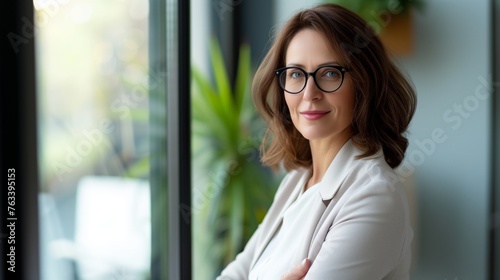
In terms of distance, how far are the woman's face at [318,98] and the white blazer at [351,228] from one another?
3.3 inches

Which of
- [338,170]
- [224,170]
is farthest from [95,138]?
[338,170]

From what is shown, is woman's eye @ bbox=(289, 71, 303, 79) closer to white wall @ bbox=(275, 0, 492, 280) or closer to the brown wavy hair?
→ the brown wavy hair

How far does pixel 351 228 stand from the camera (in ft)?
4.65

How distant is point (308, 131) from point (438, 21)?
1.24 m

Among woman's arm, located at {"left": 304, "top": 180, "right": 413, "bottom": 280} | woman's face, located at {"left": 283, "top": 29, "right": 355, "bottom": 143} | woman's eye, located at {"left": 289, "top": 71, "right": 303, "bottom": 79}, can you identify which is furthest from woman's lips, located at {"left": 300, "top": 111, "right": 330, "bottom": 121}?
woman's arm, located at {"left": 304, "top": 180, "right": 413, "bottom": 280}

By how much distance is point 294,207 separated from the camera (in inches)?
68.5

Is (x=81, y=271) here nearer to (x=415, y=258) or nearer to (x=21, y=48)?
(x=21, y=48)

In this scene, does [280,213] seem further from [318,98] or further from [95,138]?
[95,138]

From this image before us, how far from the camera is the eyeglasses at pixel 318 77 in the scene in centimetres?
158

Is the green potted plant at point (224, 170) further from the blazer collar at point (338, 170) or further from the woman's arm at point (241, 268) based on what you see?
the blazer collar at point (338, 170)

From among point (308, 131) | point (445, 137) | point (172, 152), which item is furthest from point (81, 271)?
point (445, 137)

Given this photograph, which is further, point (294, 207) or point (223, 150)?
point (223, 150)

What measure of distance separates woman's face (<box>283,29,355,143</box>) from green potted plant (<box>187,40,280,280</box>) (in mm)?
1228

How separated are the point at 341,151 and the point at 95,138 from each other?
1.15 m
